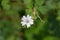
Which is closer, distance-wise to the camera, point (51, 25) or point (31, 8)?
point (31, 8)

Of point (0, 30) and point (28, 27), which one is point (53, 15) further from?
point (0, 30)

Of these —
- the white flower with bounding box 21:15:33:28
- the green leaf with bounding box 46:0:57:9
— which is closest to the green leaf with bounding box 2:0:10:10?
the white flower with bounding box 21:15:33:28

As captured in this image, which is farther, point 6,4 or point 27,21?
point 27,21

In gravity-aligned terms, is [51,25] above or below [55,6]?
below

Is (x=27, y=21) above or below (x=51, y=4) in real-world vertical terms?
below

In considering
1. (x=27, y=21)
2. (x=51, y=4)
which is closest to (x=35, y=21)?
(x=27, y=21)

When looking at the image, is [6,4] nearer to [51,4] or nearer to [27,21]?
[27,21]

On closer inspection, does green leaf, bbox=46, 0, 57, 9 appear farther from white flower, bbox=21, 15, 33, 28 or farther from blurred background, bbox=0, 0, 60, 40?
white flower, bbox=21, 15, 33, 28

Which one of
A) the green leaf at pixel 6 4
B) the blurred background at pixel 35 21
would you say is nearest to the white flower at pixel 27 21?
the blurred background at pixel 35 21

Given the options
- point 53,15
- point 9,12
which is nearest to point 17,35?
point 9,12
